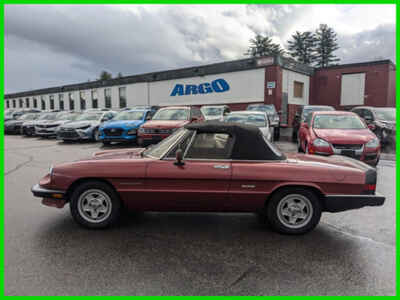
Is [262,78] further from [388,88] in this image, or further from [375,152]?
[375,152]

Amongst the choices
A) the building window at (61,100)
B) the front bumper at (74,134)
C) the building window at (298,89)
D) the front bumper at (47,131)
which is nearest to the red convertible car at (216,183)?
the front bumper at (74,134)

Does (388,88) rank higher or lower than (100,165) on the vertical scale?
higher

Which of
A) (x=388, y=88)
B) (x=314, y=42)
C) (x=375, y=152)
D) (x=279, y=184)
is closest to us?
(x=279, y=184)

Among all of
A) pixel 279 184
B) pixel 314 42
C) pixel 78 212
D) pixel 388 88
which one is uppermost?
pixel 314 42

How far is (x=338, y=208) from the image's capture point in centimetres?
368

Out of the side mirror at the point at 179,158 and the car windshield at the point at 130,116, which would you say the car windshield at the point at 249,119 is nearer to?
the car windshield at the point at 130,116

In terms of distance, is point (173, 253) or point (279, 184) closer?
point (173, 253)

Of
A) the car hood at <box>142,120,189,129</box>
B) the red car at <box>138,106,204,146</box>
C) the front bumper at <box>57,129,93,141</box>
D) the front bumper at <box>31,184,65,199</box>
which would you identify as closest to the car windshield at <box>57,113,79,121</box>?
the front bumper at <box>57,129,93,141</box>

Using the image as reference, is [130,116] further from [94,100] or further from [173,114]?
[94,100]

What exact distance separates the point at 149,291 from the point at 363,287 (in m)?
1.90

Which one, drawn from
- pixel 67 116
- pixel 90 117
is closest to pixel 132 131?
pixel 90 117

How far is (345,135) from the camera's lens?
24.5 ft

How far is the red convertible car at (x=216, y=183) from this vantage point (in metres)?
3.64

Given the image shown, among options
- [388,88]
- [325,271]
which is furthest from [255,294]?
[388,88]
